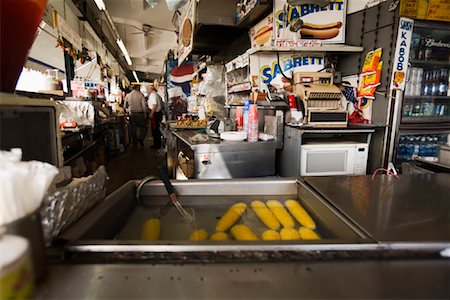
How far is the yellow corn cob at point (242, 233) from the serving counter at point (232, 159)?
1.22 metres

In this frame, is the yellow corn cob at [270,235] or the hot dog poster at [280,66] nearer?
the yellow corn cob at [270,235]

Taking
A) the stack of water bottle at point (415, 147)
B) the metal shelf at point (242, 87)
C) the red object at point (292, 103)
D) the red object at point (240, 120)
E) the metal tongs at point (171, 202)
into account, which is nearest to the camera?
→ the metal tongs at point (171, 202)

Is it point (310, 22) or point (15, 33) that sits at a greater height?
point (310, 22)

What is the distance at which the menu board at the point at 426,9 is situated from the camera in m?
2.67

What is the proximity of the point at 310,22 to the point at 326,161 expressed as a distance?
5.49 feet

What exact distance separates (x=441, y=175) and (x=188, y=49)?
3.37 metres

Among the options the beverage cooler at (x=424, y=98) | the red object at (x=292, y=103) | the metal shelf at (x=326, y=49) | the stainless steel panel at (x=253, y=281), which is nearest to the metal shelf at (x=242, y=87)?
the metal shelf at (x=326, y=49)

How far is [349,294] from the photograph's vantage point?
540 mm

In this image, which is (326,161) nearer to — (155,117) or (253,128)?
(253,128)

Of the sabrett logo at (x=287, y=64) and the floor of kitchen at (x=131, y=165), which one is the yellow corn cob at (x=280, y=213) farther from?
the floor of kitchen at (x=131, y=165)

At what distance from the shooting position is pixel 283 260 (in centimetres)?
66

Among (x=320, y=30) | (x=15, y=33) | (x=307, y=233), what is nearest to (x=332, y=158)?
(x=320, y=30)

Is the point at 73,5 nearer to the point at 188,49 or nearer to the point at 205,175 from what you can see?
the point at 188,49

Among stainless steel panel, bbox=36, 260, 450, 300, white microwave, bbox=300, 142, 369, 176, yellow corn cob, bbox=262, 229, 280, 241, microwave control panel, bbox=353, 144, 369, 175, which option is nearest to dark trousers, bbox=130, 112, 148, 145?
Answer: white microwave, bbox=300, 142, 369, 176
